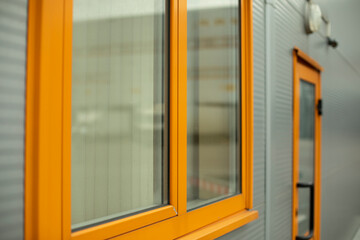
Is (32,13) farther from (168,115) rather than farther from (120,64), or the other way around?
(168,115)

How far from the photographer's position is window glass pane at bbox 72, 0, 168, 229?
42.6 inches

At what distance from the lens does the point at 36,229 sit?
87 cm

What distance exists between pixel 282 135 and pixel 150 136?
1.40 metres

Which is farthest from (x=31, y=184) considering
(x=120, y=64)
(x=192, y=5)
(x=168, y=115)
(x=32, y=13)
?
(x=192, y=5)

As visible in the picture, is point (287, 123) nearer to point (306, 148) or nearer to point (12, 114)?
point (306, 148)

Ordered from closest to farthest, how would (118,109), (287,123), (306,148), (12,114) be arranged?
(12,114), (118,109), (287,123), (306,148)

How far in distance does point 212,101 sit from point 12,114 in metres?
1.15

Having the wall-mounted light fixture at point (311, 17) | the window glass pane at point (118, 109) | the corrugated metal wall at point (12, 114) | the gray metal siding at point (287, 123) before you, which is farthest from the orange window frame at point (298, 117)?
the corrugated metal wall at point (12, 114)

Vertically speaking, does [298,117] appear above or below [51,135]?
above

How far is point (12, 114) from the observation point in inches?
33.0

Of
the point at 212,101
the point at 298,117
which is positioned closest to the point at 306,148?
the point at 298,117

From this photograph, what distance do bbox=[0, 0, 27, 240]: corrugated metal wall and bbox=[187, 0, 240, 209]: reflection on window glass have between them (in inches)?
33.6

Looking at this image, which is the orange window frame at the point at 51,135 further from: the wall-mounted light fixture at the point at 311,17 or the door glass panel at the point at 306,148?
the wall-mounted light fixture at the point at 311,17

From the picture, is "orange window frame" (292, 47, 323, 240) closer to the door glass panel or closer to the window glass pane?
the door glass panel
